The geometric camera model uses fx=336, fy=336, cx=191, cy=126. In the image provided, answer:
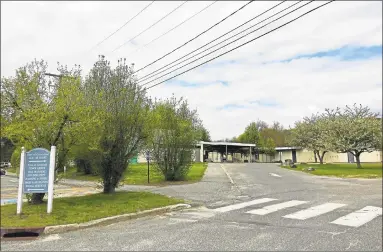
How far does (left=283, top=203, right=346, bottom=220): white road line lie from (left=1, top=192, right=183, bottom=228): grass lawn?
3.96 meters

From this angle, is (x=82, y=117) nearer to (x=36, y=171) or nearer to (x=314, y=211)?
(x=36, y=171)

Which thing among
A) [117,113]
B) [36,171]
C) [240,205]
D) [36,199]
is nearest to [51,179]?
[36,171]

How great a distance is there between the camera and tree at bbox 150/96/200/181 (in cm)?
1964

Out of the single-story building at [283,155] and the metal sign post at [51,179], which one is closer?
the metal sign post at [51,179]

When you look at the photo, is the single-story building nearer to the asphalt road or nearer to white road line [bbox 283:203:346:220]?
white road line [bbox 283:203:346:220]

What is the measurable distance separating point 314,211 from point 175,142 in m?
11.3

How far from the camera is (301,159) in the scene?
4838 centimetres

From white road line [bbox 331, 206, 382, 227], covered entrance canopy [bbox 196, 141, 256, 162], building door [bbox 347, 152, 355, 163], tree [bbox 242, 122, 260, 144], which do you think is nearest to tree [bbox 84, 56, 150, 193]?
white road line [bbox 331, 206, 382, 227]

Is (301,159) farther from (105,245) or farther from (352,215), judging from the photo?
(105,245)

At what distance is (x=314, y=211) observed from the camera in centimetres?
977

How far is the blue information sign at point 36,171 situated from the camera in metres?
9.23

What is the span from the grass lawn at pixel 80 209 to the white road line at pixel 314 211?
3.96 meters

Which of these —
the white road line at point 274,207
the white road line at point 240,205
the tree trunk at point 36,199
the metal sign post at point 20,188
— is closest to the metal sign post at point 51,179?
the metal sign post at point 20,188

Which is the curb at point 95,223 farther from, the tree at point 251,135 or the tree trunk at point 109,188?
the tree at point 251,135
